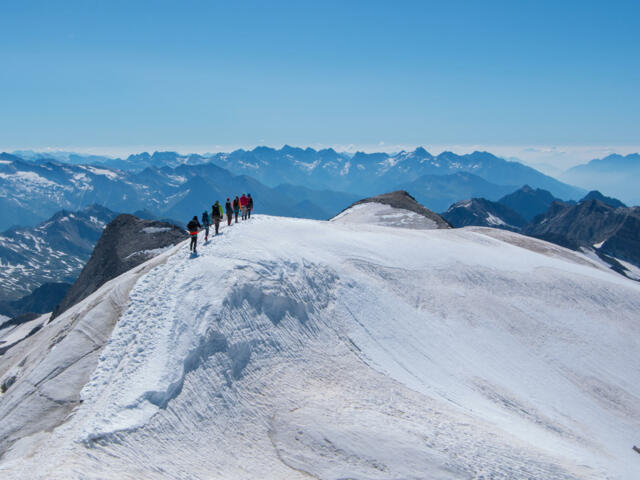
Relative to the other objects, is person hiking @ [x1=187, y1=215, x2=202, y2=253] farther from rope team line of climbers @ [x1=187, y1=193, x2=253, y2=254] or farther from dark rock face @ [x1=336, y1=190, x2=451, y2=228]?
dark rock face @ [x1=336, y1=190, x2=451, y2=228]

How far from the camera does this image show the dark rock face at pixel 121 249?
2202 inches

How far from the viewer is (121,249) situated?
2350 inches

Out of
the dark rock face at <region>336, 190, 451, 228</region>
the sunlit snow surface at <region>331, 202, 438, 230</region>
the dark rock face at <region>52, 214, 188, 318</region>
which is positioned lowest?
the dark rock face at <region>52, 214, 188, 318</region>

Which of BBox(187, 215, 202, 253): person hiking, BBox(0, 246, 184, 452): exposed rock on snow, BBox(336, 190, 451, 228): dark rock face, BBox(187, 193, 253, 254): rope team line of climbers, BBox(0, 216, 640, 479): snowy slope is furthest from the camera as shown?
BBox(336, 190, 451, 228): dark rock face

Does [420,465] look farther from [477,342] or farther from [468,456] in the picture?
[477,342]

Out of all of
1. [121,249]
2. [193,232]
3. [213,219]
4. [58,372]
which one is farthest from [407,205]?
[58,372]

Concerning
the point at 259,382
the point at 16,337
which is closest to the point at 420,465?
the point at 259,382

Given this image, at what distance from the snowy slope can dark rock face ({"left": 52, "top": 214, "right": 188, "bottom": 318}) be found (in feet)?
93.6

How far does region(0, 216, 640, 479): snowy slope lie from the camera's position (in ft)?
58.7

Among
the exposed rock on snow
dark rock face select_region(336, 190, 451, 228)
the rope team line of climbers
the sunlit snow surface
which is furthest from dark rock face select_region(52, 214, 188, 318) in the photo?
dark rock face select_region(336, 190, 451, 228)

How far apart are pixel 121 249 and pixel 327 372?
45.7 metres

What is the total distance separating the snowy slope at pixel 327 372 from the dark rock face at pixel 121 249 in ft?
93.6

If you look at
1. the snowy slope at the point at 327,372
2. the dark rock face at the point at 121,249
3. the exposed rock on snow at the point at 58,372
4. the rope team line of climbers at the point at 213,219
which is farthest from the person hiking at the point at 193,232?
the dark rock face at the point at 121,249

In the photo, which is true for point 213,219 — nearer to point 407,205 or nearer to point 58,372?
point 58,372
